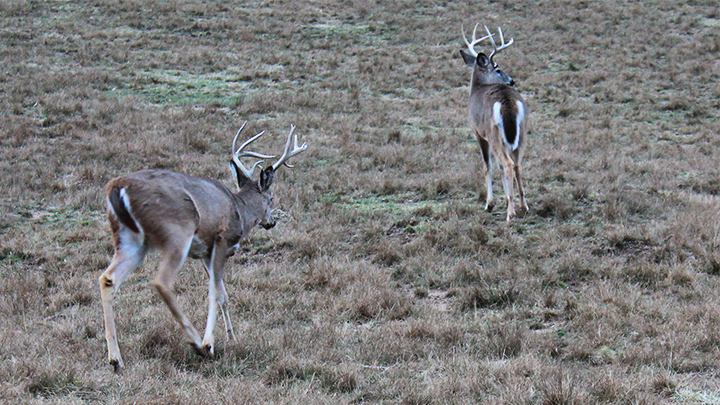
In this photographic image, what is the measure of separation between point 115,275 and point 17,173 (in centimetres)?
726

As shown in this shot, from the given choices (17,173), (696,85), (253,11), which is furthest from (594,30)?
(17,173)

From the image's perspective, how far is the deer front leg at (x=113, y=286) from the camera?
5.44 metres

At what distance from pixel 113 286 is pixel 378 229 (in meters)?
4.57

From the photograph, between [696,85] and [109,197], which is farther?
[696,85]

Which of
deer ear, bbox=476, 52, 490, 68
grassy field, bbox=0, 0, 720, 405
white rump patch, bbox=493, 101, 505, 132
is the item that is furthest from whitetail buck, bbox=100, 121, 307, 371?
Answer: deer ear, bbox=476, 52, 490, 68

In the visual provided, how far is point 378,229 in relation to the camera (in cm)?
960

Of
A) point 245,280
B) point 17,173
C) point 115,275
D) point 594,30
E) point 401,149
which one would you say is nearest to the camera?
point 115,275

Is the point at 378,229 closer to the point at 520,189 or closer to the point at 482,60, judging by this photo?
the point at 520,189

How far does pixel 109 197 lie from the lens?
573 cm

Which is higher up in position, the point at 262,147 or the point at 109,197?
the point at 109,197

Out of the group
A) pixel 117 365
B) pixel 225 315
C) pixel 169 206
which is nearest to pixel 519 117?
pixel 225 315

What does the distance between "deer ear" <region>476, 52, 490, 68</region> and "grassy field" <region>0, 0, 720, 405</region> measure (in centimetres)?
181

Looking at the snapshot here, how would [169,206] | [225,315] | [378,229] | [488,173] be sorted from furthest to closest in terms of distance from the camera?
1. [488,173]
2. [378,229]
3. [225,315]
4. [169,206]

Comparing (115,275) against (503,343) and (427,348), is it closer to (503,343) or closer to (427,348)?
(427,348)
